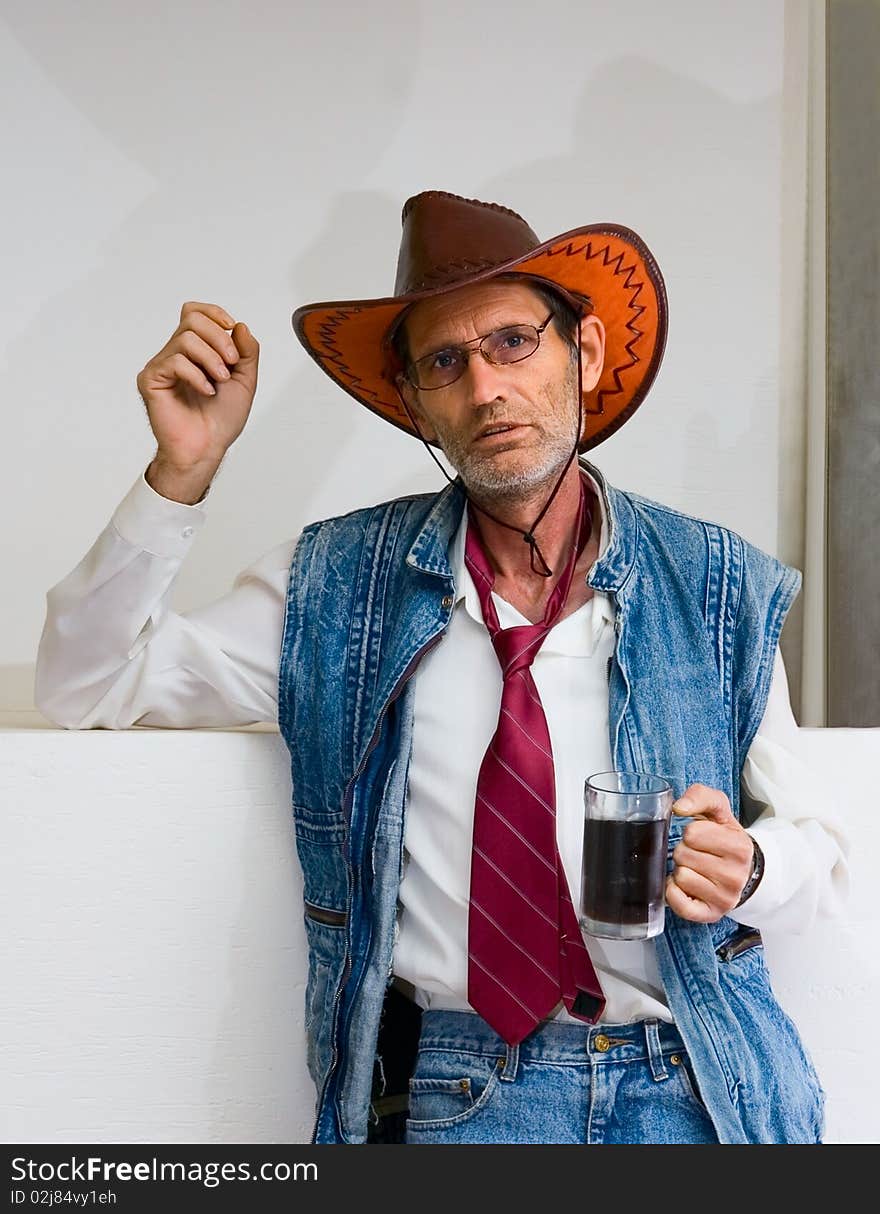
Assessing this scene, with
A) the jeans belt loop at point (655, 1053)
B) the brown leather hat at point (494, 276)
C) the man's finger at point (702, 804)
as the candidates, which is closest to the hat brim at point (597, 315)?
the brown leather hat at point (494, 276)

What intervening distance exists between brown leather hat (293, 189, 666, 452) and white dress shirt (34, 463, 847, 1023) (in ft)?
1.12

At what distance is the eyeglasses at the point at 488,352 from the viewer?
1.79 metres

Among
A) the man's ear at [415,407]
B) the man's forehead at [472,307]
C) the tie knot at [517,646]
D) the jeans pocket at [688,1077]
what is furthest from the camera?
the man's ear at [415,407]

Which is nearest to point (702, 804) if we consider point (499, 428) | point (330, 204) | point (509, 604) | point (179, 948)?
point (509, 604)

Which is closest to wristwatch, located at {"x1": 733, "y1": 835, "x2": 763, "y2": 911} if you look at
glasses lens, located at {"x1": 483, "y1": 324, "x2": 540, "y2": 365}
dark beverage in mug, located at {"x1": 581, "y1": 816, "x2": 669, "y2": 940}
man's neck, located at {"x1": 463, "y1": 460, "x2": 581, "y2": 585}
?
dark beverage in mug, located at {"x1": 581, "y1": 816, "x2": 669, "y2": 940}

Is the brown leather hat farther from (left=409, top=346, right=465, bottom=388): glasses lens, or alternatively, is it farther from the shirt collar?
the shirt collar

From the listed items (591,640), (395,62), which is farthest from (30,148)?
(591,640)

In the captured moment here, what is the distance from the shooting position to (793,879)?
162 cm

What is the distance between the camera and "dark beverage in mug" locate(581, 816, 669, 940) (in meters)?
1.38

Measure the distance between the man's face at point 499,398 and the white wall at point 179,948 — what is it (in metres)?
0.54

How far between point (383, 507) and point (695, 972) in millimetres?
852

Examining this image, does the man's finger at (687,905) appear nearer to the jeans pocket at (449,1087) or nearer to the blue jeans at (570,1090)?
the blue jeans at (570,1090)
